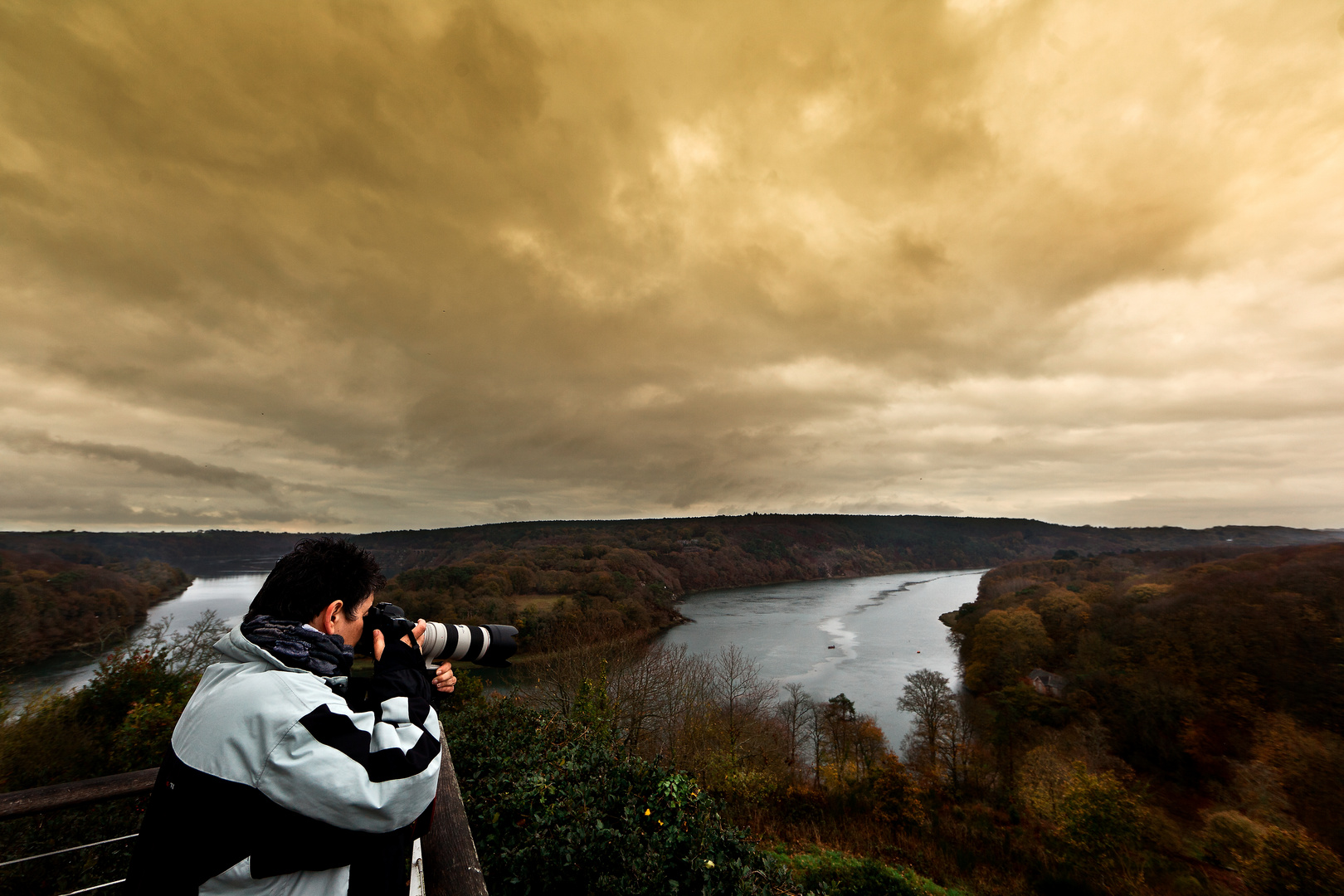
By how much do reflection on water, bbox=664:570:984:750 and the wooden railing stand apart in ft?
132

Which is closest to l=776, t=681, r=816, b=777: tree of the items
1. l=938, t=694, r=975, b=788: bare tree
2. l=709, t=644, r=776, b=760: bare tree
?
l=709, t=644, r=776, b=760: bare tree

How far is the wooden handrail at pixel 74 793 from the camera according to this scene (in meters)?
1.89

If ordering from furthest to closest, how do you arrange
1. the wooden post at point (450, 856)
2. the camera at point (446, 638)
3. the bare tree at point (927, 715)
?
the bare tree at point (927, 715) < the camera at point (446, 638) < the wooden post at point (450, 856)

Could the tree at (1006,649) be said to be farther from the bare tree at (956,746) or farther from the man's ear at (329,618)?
the man's ear at (329,618)

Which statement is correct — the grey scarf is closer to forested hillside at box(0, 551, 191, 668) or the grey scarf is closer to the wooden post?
the wooden post

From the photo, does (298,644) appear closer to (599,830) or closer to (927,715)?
(599,830)

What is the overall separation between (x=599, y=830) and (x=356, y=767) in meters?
2.79

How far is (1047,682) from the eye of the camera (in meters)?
40.5

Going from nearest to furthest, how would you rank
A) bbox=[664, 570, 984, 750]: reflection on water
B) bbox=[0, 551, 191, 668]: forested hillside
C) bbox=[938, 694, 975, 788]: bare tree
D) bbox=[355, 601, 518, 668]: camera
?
bbox=[355, 601, 518, 668]: camera < bbox=[0, 551, 191, 668]: forested hillside < bbox=[938, 694, 975, 788]: bare tree < bbox=[664, 570, 984, 750]: reflection on water

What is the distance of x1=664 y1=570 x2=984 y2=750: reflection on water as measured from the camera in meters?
45.5

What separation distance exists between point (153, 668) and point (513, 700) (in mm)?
6898

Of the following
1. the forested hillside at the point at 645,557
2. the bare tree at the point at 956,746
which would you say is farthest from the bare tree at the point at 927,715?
the forested hillside at the point at 645,557

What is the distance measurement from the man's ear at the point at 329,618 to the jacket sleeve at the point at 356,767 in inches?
14.3

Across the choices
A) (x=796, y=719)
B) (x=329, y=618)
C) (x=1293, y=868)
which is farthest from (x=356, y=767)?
(x=796, y=719)
